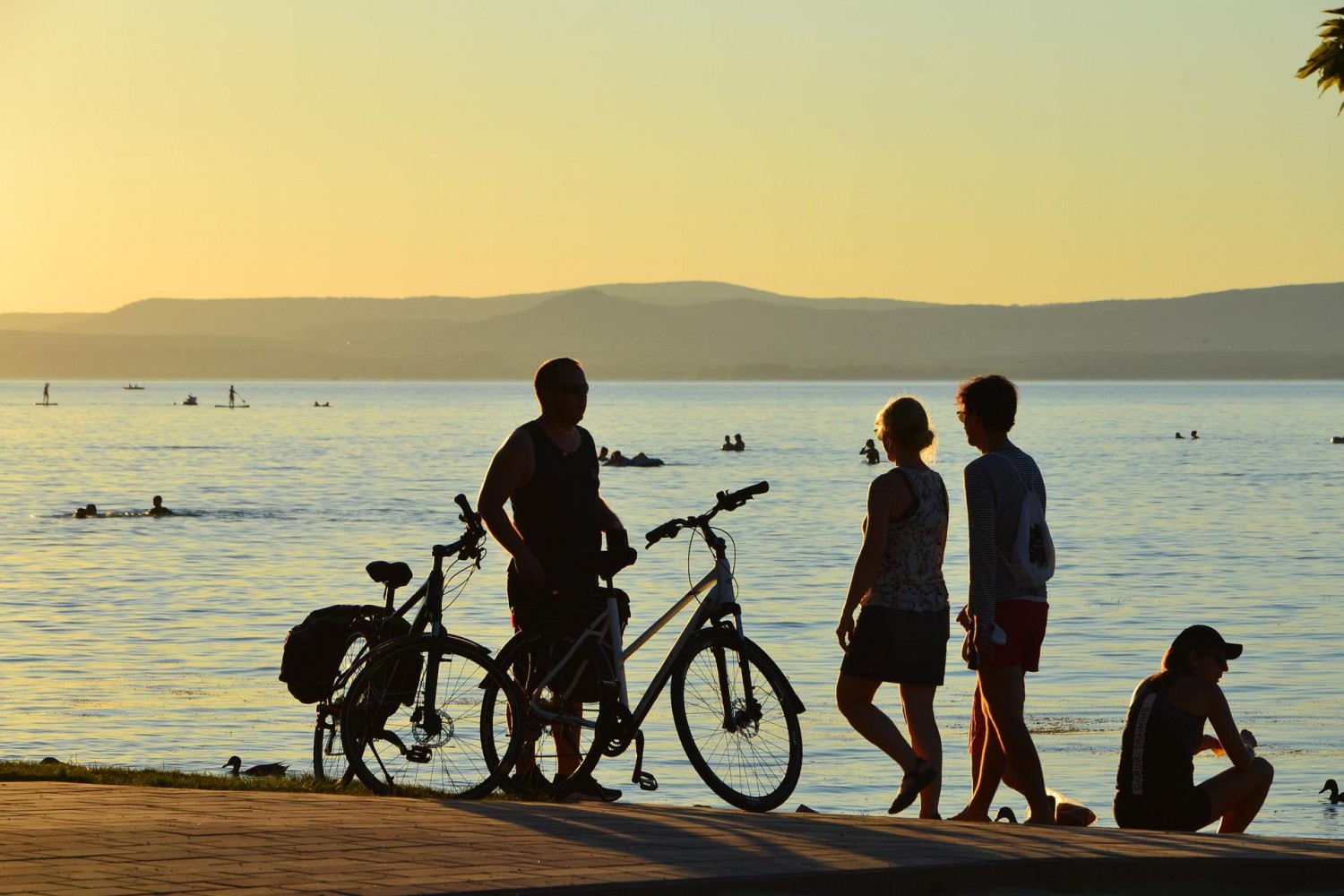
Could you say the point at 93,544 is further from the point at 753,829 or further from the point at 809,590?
the point at 753,829

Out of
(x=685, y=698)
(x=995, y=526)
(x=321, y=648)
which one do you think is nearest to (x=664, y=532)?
(x=685, y=698)

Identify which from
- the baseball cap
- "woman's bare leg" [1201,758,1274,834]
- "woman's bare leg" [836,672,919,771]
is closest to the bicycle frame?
"woman's bare leg" [836,672,919,771]

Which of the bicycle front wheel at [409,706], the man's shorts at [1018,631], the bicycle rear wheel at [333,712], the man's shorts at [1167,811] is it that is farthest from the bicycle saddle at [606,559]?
the man's shorts at [1167,811]

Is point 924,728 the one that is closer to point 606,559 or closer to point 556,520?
point 606,559

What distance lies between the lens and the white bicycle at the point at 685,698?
28.0 feet

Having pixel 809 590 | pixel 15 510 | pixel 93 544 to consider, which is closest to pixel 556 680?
pixel 809 590

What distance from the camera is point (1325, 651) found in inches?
802

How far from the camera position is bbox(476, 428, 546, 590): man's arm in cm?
866

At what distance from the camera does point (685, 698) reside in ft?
28.1

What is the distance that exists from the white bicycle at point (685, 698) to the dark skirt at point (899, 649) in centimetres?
38

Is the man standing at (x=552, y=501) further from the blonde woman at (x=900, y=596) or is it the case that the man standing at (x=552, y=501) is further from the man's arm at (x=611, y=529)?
the blonde woman at (x=900, y=596)

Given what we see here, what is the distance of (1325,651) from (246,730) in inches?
445

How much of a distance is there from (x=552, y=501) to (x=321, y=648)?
53.1 inches

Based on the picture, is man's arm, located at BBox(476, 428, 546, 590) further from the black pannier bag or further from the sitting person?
the sitting person
